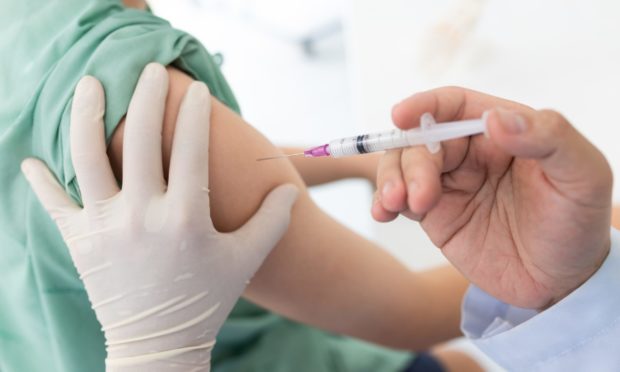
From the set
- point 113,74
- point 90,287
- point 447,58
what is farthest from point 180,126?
point 447,58

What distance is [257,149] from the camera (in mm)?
701

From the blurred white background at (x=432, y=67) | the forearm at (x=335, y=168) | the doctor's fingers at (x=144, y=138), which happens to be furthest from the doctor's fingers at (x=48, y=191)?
the forearm at (x=335, y=168)

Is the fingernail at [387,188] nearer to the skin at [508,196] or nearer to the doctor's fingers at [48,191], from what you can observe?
the skin at [508,196]

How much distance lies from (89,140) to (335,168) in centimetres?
63

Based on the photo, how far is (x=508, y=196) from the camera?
22.5 inches

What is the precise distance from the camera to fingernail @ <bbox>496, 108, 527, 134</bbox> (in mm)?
408

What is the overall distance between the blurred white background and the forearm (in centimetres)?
14

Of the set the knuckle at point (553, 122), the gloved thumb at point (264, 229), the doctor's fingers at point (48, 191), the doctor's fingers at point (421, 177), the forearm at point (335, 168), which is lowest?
the forearm at point (335, 168)

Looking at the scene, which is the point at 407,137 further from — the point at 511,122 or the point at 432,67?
the point at 432,67

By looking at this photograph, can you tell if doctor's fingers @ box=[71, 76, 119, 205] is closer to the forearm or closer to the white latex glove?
the white latex glove

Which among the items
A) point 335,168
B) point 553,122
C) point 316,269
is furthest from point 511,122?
point 335,168

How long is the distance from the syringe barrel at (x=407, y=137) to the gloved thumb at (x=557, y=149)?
0.16 feet

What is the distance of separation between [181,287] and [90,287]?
0.12 meters

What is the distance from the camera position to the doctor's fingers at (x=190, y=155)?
2.01 ft
